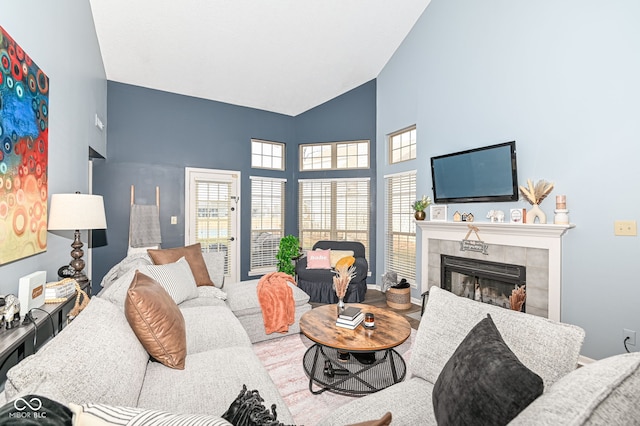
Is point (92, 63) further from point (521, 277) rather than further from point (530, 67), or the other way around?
point (521, 277)

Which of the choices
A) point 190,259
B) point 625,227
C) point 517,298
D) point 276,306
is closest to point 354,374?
point 276,306

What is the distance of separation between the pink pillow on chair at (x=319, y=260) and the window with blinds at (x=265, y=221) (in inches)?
56.3

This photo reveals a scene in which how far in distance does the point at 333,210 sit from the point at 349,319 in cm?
365

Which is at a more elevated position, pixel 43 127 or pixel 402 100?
pixel 402 100

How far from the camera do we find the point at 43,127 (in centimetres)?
198

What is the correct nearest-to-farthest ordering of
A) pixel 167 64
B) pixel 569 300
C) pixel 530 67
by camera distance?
pixel 569 300 < pixel 530 67 < pixel 167 64

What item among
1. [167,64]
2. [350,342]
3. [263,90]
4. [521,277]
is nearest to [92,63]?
[167,64]

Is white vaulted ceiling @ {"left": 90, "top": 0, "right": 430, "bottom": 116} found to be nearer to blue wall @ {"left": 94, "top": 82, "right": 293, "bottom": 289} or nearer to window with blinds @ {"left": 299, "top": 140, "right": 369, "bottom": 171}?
blue wall @ {"left": 94, "top": 82, "right": 293, "bottom": 289}

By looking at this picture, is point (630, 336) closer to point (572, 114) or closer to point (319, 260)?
point (572, 114)

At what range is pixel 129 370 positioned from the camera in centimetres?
127

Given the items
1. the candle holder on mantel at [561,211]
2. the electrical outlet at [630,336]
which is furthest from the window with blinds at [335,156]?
the electrical outlet at [630,336]

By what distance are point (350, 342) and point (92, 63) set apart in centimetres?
397

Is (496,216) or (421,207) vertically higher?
(421,207)

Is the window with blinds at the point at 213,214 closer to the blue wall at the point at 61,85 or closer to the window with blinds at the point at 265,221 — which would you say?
the window with blinds at the point at 265,221
